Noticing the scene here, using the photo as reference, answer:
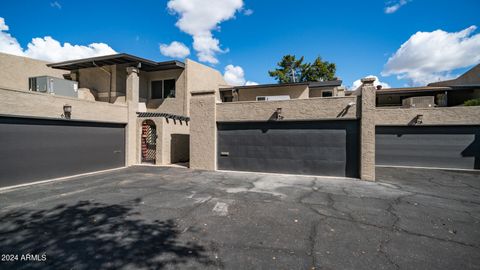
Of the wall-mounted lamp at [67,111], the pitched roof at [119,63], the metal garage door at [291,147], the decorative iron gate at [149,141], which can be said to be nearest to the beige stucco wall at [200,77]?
the pitched roof at [119,63]

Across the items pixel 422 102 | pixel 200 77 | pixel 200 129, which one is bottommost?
pixel 200 129

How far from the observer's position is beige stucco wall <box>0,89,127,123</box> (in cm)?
783

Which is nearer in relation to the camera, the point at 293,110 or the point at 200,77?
the point at 293,110

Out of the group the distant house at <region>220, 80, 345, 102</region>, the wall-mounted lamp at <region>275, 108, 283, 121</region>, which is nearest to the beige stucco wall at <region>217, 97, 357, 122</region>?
the wall-mounted lamp at <region>275, 108, 283, 121</region>

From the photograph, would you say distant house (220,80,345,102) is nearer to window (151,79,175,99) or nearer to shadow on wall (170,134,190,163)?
window (151,79,175,99)

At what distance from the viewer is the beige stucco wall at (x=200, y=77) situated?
634 inches

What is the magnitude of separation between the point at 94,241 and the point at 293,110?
8.80 meters

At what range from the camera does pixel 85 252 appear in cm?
354

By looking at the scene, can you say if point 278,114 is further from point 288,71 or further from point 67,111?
point 288,71

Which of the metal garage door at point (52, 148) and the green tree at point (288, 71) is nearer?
the metal garage door at point (52, 148)

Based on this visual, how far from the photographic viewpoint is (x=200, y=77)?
17562 mm

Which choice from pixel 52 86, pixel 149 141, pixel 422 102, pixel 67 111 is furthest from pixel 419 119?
pixel 52 86

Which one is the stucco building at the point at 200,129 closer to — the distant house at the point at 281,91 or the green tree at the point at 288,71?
the distant house at the point at 281,91

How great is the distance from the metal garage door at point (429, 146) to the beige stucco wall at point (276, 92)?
19.2 feet
